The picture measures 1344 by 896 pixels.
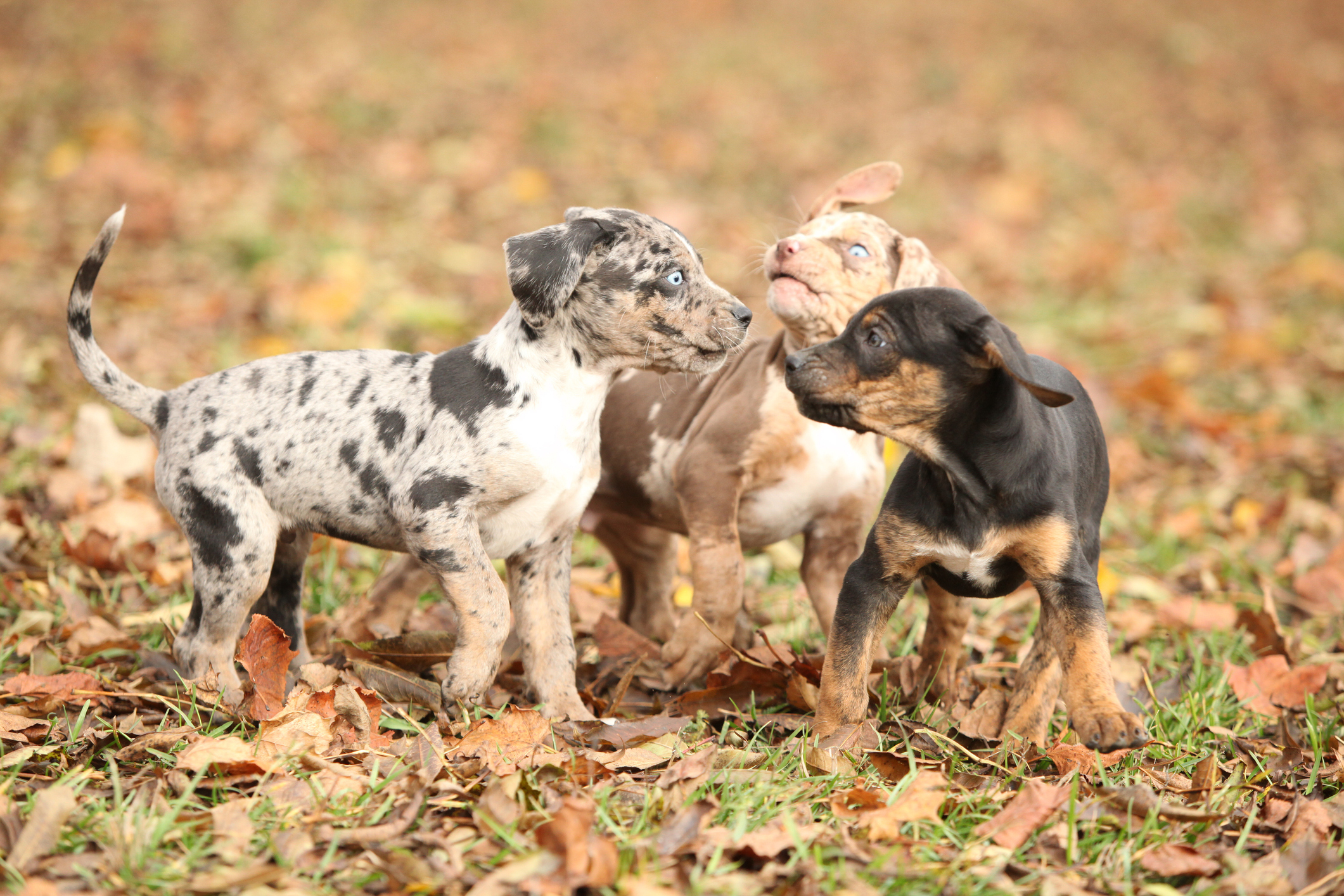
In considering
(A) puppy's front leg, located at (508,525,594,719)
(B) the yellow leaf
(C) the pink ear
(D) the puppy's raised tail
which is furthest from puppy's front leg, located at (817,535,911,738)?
(B) the yellow leaf

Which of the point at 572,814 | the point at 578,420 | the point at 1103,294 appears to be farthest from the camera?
the point at 1103,294

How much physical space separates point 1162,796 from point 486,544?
2.36 meters

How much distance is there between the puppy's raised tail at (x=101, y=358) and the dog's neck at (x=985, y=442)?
269 cm

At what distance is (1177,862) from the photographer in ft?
10.8

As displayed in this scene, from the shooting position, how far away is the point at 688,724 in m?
4.29

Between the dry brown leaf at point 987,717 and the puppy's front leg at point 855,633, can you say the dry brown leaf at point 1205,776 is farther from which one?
the puppy's front leg at point 855,633

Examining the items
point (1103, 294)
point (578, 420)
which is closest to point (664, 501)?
point (578, 420)

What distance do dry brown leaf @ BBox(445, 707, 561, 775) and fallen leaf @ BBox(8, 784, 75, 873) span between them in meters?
1.10

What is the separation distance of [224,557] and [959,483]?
2.50m

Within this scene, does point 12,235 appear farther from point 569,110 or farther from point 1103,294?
point 1103,294

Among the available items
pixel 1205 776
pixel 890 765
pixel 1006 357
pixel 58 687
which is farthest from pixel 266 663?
pixel 1205 776

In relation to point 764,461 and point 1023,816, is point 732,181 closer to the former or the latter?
point 764,461

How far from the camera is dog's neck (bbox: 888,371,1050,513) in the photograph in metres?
3.73

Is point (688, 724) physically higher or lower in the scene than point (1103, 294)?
lower
